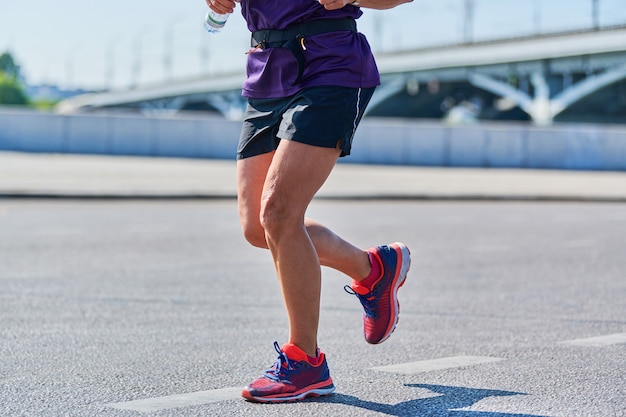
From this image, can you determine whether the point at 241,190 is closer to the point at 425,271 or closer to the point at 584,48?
the point at 425,271

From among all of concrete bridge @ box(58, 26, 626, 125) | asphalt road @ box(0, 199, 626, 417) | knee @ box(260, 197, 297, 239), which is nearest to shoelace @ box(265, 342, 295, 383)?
asphalt road @ box(0, 199, 626, 417)

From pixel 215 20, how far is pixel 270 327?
172 cm

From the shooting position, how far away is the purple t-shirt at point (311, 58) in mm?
3637

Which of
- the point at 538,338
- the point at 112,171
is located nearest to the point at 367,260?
the point at 538,338

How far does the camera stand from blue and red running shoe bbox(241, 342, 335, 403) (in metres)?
3.58

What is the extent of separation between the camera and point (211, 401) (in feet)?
11.6

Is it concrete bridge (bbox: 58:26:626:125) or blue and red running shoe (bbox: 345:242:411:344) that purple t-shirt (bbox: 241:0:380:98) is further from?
concrete bridge (bbox: 58:26:626:125)

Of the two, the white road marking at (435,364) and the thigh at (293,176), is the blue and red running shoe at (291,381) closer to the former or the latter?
the thigh at (293,176)

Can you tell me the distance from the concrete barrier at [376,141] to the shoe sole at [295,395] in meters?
23.6

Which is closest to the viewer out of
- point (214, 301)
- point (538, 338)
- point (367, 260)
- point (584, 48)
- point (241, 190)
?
point (241, 190)

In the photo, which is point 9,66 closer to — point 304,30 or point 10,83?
point 10,83

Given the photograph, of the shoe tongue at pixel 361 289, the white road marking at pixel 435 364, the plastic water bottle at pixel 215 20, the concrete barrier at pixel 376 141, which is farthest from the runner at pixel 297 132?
the concrete barrier at pixel 376 141

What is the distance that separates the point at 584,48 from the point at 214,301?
47.4 metres

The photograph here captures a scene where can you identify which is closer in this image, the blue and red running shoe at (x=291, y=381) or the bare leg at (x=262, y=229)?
the blue and red running shoe at (x=291, y=381)
